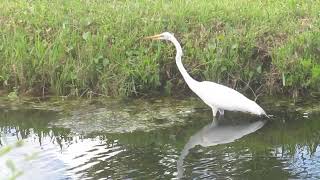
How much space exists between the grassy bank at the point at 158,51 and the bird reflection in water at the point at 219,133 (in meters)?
0.94

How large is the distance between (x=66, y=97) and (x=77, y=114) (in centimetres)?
63

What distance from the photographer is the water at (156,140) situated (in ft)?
16.1

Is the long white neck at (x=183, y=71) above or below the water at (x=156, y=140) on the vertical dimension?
above

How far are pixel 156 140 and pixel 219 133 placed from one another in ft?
2.29

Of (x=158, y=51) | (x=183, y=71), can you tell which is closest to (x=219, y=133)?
(x=183, y=71)

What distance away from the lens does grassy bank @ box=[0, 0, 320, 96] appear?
7.07m

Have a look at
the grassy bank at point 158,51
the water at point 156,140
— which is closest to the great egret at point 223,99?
the water at point 156,140

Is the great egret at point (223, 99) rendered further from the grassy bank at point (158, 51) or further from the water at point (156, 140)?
the grassy bank at point (158, 51)

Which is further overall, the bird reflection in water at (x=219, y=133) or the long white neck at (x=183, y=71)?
the long white neck at (x=183, y=71)

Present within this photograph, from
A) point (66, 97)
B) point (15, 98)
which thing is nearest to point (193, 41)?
point (66, 97)

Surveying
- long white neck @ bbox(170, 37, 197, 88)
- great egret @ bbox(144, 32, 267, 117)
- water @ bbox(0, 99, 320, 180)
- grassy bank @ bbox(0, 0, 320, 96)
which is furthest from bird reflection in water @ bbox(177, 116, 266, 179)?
grassy bank @ bbox(0, 0, 320, 96)

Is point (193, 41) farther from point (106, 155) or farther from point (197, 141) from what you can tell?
point (106, 155)

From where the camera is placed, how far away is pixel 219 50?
23.6ft

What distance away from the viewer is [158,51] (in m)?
7.27
